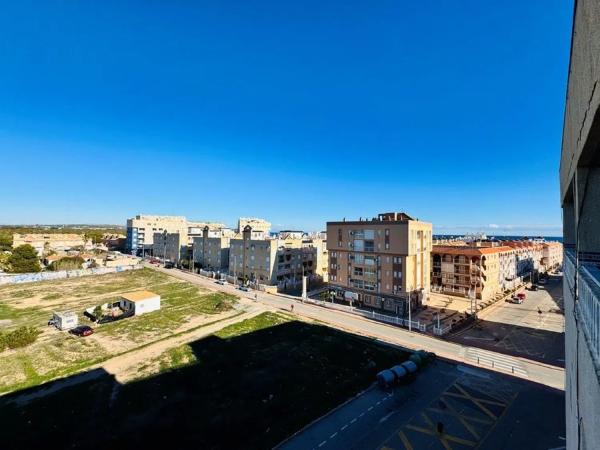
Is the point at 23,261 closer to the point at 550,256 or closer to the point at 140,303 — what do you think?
the point at 140,303

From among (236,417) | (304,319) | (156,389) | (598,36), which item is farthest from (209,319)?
(598,36)

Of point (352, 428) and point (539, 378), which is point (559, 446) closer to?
point (539, 378)

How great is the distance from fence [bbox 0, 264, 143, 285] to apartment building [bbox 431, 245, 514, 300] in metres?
77.8

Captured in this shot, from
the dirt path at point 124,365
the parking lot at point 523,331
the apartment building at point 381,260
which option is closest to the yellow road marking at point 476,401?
the parking lot at point 523,331

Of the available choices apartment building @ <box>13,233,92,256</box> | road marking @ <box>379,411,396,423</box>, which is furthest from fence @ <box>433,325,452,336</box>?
apartment building @ <box>13,233,92,256</box>

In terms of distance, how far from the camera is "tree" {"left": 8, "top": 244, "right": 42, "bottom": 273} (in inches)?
2776

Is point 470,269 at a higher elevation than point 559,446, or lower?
higher

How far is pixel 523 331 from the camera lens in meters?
39.2

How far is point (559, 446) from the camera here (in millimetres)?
17422

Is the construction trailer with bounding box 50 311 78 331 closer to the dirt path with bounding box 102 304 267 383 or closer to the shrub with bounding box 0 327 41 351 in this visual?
the shrub with bounding box 0 327 41 351

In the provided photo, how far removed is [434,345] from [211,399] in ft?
79.0

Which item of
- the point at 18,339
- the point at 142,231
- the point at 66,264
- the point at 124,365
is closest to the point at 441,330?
the point at 124,365

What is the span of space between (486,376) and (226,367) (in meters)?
22.7

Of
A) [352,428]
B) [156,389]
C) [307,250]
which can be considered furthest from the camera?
[307,250]
